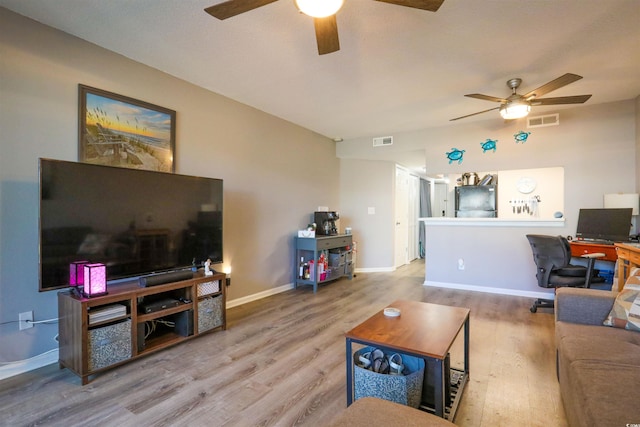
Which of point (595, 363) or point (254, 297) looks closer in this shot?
point (595, 363)

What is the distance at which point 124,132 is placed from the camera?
2791mm

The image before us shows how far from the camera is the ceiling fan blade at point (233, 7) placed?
5.40 ft

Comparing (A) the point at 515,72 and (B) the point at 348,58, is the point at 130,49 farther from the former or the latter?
(A) the point at 515,72

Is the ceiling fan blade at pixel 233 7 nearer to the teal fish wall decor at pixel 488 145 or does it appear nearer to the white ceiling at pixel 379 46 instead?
the white ceiling at pixel 379 46

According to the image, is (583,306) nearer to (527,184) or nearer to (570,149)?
(570,149)

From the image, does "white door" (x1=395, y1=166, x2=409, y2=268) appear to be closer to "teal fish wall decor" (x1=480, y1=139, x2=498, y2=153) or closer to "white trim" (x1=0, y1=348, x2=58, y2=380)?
"teal fish wall decor" (x1=480, y1=139, x2=498, y2=153)

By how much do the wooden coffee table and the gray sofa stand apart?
0.52 meters

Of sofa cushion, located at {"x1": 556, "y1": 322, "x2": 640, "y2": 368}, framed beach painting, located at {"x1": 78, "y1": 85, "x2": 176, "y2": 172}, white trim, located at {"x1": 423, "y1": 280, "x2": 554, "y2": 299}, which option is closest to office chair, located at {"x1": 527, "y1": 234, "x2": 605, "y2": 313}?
white trim, located at {"x1": 423, "y1": 280, "x2": 554, "y2": 299}

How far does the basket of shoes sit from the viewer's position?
1562 mm

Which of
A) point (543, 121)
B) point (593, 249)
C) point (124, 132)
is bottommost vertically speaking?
point (593, 249)

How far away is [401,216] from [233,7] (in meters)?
5.67

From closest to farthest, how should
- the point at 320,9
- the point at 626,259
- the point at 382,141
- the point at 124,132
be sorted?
the point at 320,9 → the point at 626,259 → the point at 124,132 → the point at 382,141

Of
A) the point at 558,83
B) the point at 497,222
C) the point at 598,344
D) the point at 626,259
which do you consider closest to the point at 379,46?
the point at 558,83

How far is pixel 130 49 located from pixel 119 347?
243 centimetres
